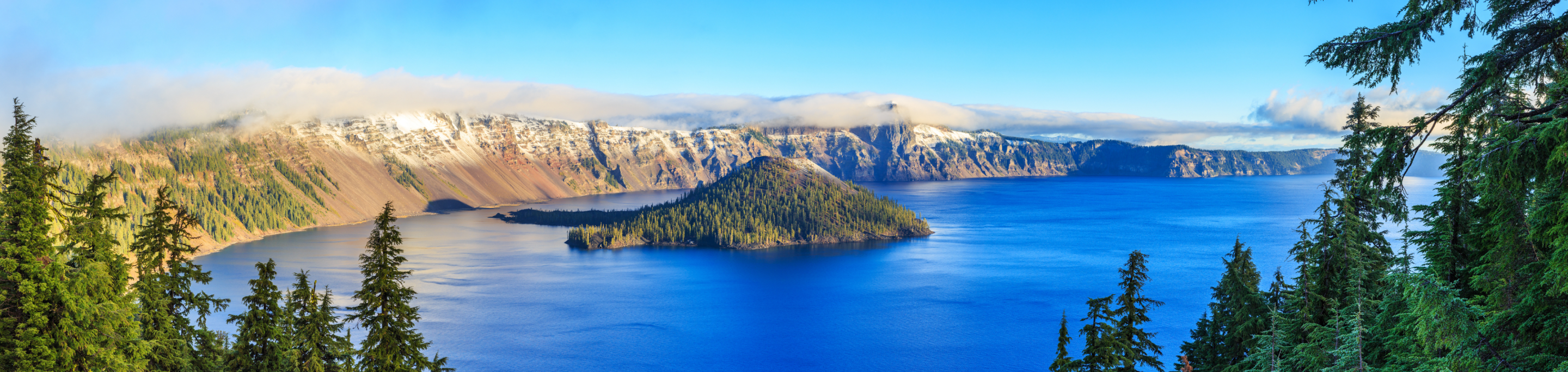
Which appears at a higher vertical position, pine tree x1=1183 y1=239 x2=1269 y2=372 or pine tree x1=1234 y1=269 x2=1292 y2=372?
pine tree x1=1234 y1=269 x2=1292 y2=372

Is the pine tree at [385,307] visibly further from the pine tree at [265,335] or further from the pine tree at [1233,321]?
the pine tree at [1233,321]

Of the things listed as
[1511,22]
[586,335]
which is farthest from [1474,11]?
[586,335]

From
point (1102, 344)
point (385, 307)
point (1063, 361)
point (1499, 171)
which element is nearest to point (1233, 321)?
point (1063, 361)

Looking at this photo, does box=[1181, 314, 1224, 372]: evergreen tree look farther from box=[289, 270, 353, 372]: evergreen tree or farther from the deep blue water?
the deep blue water

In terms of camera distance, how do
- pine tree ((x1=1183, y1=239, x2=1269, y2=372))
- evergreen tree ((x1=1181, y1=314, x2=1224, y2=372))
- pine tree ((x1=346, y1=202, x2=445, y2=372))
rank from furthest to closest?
evergreen tree ((x1=1181, y1=314, x2=1224, y2=372)), pine tree ((x1=1183, y1=239, x2=1269, y2=372)), pine tree ((x1=346, y1=202, x2=445, y2=372))

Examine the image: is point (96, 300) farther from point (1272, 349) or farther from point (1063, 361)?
point (1063, 361)

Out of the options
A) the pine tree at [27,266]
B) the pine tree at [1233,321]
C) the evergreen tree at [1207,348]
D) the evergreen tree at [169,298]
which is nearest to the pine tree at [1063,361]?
the pine tree at [1233,321]

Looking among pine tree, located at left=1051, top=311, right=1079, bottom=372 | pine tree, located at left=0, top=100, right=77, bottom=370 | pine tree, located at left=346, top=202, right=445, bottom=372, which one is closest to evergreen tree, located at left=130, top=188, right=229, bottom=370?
pine tree, located at left=0, top=100, right=77, bottom=370
